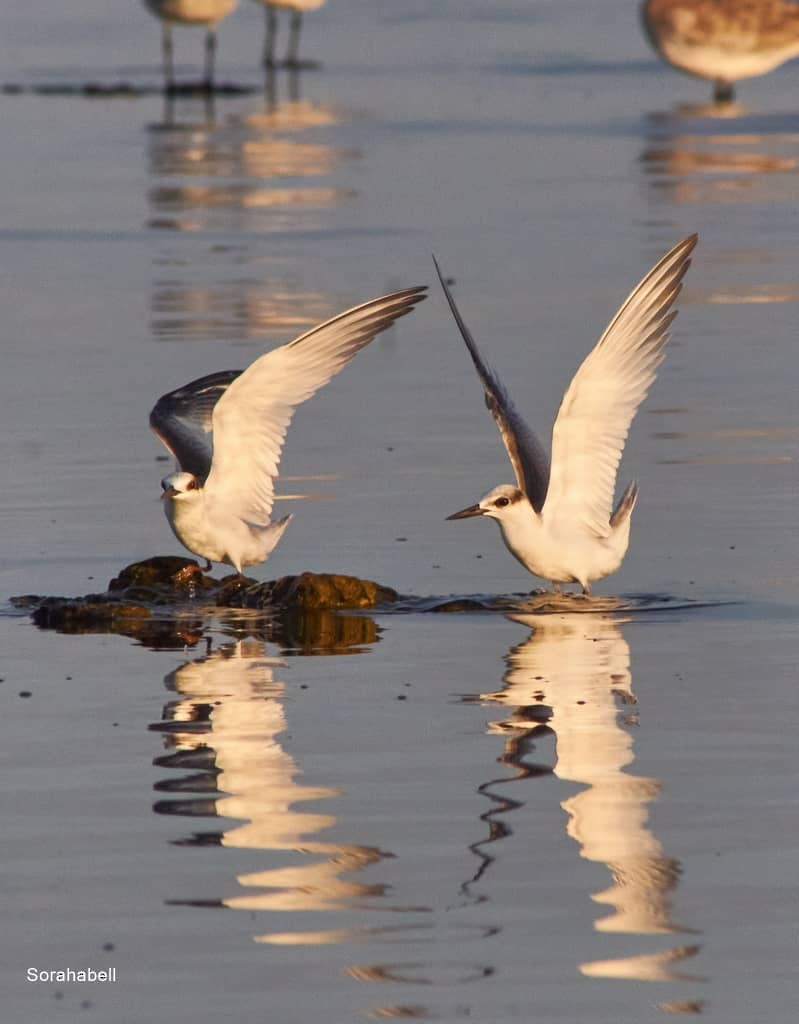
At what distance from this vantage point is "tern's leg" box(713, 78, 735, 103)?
3334cm

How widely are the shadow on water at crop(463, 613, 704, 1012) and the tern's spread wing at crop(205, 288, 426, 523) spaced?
166 centimetres

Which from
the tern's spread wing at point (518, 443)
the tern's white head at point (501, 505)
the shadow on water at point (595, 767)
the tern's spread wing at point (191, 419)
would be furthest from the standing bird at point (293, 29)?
the shadow on water at point (595, 767)

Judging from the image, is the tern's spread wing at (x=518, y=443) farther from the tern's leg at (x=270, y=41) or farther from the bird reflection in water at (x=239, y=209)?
the tern's leg at (x=270, y=41)

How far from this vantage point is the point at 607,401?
10875mm

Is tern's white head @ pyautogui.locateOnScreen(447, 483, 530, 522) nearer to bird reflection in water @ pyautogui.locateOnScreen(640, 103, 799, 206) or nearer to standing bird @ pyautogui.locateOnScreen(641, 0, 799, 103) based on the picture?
bird reflection in water @ pyautogui.locateOnScreen(640, 103, 799, 206)

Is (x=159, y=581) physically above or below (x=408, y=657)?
above

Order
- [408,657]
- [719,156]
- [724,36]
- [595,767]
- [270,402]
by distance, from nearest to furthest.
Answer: [595,767] → [408,657] → [270,402] → [719,156] → [724,36]

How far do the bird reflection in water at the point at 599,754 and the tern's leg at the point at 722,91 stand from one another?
23.8m

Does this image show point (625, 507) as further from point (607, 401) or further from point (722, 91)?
point (722, 91)

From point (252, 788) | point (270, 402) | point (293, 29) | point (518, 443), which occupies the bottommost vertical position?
point (252, 788)

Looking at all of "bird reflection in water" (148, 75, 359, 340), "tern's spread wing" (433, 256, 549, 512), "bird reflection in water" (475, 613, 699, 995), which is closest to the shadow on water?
"bird reflection in water" (475, 613, 699, 995)

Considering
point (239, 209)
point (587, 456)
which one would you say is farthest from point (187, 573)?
point (239, 209)

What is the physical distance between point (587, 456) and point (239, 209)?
1310 centimetres

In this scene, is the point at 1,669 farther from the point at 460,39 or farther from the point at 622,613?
the point at 460,39
